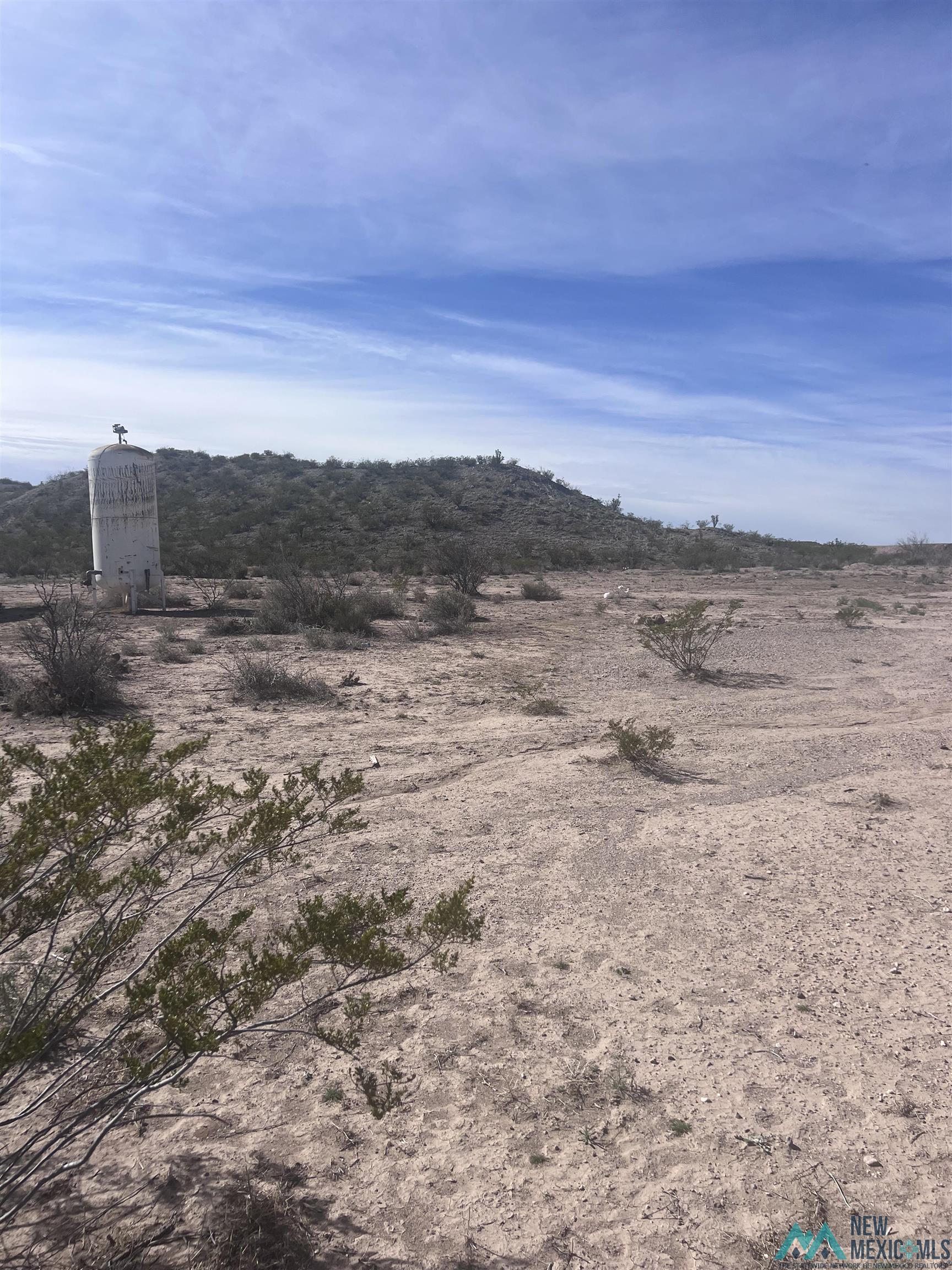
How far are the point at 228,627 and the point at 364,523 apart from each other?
88.6ft

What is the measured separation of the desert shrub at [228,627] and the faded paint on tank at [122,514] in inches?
115

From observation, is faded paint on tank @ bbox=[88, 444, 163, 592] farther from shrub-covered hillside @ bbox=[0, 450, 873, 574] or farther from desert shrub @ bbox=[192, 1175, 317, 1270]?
desert shrub @ bbox=[192, 1175, 317, 1270]

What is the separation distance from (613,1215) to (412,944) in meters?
2.01

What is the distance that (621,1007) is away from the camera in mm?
4211

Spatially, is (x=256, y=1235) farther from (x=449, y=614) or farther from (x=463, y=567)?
(x=463, y=567)

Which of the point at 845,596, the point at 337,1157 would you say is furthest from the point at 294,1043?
the point at 845,596

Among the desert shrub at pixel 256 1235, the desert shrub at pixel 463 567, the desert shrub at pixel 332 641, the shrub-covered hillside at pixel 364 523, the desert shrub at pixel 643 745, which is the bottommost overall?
the desert shrub at pixel 256 1235

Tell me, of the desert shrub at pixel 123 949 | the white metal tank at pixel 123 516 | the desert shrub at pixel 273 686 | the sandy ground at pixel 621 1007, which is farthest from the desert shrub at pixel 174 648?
the desert shrub at pixel 123 949

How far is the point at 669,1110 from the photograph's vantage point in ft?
11.4

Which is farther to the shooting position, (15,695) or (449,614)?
(449,614)

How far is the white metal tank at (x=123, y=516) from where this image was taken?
1842 centimetres

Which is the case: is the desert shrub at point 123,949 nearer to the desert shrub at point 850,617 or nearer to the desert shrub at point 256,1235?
the desert shrub at point 256,1235

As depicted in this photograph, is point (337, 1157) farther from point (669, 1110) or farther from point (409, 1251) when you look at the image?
point (669, 1110)

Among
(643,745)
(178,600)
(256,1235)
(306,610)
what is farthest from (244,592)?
(256,1235)
